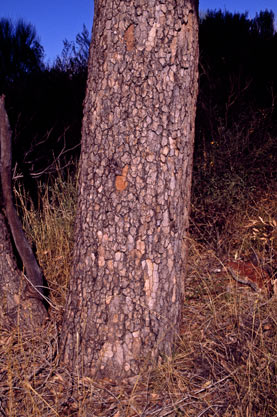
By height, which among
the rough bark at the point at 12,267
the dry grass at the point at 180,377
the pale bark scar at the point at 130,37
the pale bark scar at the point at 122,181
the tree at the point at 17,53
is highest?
the tree at the point at 17,53

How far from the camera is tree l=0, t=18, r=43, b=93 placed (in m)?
6.25

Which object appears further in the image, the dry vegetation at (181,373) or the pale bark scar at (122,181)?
the pale bark scar at (122,181)

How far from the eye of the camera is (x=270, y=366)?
1952 millimetres

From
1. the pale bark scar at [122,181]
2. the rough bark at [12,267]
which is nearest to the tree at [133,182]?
the pale bark scar at [122,181]

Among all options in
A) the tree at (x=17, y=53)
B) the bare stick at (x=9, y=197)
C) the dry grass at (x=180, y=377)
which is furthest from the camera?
the tree at (x=17, y=53)

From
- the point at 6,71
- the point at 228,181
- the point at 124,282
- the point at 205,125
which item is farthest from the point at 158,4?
the point at 6,71

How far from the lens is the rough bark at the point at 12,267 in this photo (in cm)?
237

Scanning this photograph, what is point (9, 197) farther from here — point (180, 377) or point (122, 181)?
point (180, 377)

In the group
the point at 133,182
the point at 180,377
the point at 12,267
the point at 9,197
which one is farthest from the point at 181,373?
the point at 9,197

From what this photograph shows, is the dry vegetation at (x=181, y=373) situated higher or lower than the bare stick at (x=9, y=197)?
lower

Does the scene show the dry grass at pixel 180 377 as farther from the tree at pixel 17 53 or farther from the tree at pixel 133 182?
the tree at pixel 17 53

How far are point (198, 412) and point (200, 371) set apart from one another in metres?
0.28

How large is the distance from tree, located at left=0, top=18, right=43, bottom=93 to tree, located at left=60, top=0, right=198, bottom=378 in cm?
446

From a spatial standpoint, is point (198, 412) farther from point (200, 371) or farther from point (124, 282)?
point (124, 282)
